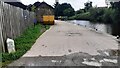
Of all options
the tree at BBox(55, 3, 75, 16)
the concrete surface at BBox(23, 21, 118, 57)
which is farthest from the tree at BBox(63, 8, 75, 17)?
the concrete surface at BBox(23, 21, 118, 57)

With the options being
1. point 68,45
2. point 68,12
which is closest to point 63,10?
point 68,12

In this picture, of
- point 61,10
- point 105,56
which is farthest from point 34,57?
point 61,10

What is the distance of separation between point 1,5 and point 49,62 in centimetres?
371

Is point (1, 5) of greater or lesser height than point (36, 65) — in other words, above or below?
above

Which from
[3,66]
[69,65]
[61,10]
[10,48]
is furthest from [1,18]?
[61,10]

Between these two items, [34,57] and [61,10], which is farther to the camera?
[61,10]

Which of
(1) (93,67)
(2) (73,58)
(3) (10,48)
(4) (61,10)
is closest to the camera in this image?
(1) (93,67)

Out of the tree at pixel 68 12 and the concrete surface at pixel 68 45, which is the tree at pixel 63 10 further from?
the concrete surface at pixel 68 45

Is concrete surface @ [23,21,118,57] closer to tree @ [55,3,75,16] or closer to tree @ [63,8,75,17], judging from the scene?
tree @ [63,8,75,17]

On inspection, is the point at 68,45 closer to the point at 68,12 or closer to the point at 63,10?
the point at 68,12

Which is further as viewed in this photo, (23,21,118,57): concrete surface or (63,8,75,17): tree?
(63,8,75,17): tree

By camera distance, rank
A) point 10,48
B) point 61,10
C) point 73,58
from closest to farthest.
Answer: point 73,58 < point 10,48 < point 61,10

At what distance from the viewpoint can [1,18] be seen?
1047 cm

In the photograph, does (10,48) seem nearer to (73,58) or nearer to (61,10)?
(73,58)
